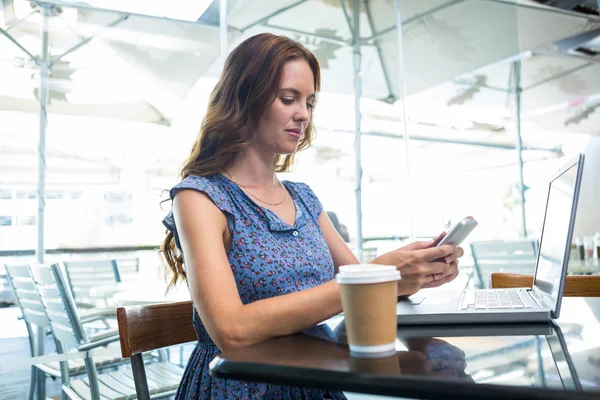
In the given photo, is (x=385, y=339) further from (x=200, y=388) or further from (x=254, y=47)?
(x=254, y=47)

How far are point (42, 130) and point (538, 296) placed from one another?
3.29m

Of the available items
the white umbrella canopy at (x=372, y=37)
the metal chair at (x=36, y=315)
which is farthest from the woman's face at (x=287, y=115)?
the white umbrella canopy at (x=372, y=37)

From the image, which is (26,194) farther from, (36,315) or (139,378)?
(139,378)

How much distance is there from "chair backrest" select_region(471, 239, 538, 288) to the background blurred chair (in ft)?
7.87

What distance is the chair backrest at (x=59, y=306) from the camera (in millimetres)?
2072

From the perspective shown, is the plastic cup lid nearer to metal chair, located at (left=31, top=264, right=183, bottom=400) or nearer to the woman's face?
the woman's face

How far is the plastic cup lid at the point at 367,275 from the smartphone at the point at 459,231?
290 millimetres

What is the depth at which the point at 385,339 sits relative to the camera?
2.34 ft

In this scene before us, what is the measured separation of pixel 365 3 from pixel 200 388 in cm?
422

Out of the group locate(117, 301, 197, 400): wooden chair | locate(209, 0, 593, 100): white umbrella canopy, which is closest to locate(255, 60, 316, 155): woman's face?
locate(117, 301, 197, 400): wooden chair

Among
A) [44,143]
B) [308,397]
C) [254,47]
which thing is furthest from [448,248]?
[44,143]

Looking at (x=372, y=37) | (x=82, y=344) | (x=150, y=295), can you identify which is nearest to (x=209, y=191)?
(x=82, y=344)

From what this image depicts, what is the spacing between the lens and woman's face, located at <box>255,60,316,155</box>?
1354 millimetres

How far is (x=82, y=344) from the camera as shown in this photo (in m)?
1.97
